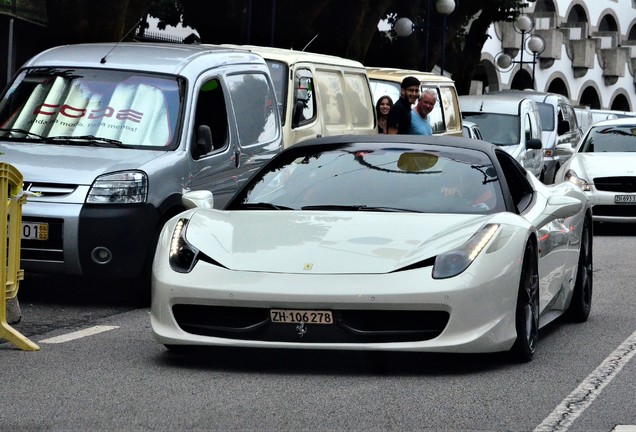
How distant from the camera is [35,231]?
35.7 ft

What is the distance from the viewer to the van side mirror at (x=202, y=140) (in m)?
11.9

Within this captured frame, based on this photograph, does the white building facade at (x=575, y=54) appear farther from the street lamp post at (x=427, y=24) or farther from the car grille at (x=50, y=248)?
the car grille at (x=50, y=248)

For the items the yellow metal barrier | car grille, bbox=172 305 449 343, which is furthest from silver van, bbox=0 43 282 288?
car grille, bbox=172 305 449 343

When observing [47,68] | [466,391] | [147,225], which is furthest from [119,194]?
[466,391]

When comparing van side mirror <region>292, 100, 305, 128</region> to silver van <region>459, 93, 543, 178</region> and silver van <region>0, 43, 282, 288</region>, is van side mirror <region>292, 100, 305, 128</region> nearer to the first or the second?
silver van <region>0, 43, 282, 288</region>

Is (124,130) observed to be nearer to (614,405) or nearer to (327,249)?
(327,249)

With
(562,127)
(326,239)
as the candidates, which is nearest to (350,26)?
(562,127)

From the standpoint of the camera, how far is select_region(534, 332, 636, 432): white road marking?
6613 mm

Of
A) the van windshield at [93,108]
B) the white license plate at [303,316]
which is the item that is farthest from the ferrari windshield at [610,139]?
the white license plate at [303,316]

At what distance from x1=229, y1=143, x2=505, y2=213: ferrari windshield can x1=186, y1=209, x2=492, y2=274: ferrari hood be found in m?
0.22

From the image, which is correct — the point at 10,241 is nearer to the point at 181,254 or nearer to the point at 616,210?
the point at 181,254

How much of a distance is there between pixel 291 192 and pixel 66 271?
254 cm

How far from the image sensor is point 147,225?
11023mm

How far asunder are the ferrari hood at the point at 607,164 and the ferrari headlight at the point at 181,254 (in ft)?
42.8
